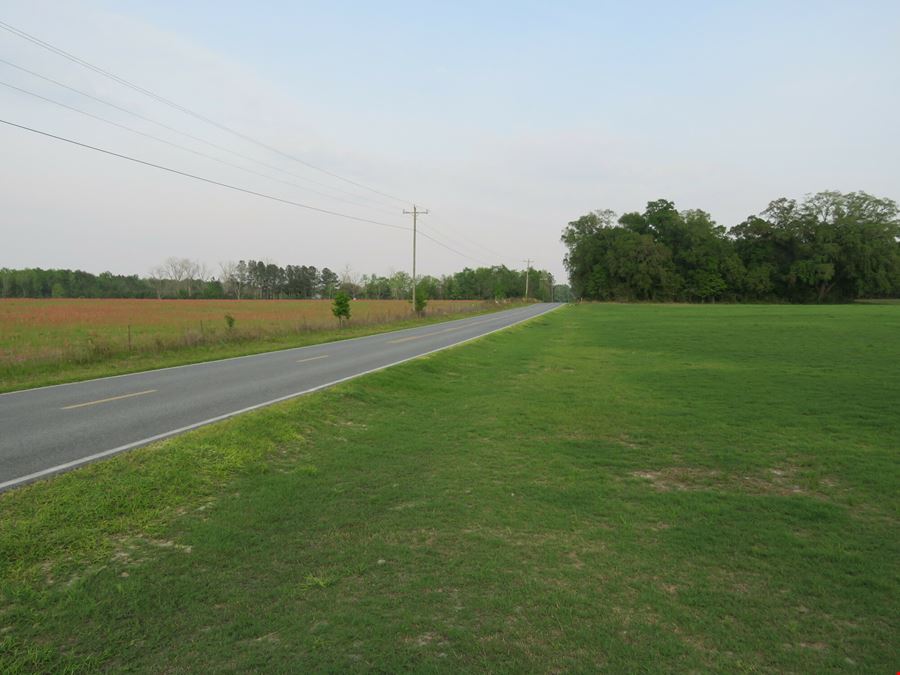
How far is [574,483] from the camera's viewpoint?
6.21 meters

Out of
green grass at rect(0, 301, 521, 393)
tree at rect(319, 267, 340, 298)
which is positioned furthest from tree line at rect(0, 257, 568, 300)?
green grass at rect(0, 301, 521, 393)

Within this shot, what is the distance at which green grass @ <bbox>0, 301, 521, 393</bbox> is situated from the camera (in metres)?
14.2

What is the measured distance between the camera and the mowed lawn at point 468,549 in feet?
10.6

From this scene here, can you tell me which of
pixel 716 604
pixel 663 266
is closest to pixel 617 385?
pixel 716 604

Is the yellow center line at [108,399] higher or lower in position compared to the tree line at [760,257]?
lower

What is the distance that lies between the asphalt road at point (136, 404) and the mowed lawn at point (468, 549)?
1.04 metres

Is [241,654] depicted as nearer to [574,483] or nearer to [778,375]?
[574,483]

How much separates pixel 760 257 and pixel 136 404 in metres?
124

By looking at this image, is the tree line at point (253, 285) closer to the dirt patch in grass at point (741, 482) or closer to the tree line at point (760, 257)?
the tree line at point (760, 257)

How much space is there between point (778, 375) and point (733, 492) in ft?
33.6

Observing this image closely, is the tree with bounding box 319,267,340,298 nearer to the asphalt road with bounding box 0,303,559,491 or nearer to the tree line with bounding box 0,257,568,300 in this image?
the tree line with bounding box 0,257,568,300

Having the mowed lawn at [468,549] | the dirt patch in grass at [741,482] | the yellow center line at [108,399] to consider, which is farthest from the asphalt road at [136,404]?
the dirt patch in grass at [741,482]

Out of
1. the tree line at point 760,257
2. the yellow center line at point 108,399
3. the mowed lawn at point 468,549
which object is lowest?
the mowed lawn at point 468,549

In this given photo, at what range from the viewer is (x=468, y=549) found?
4555 millimetres
